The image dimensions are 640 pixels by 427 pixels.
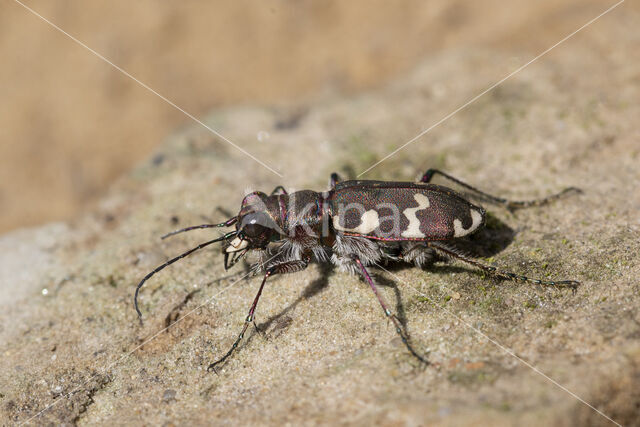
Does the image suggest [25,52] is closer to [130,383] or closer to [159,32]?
[159,32]

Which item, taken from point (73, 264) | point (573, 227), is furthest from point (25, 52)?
point (573, 227)

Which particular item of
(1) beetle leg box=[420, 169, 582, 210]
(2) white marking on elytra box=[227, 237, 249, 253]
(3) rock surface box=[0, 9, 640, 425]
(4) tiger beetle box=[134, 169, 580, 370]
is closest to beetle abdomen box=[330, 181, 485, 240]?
(4) tiger beetle box=[134, 169, 580, 370]

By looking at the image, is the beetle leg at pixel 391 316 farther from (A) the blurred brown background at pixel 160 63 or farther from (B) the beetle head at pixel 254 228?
(A) the blurred brown background at pixel 160 63

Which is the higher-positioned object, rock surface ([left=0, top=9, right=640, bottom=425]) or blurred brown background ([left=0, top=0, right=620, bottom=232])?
blurred brown background ([left=0, top=0, right=620, bottom=232])

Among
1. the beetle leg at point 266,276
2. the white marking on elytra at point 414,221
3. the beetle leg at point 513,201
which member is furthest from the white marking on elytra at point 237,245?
the beetle leg at point 513,201

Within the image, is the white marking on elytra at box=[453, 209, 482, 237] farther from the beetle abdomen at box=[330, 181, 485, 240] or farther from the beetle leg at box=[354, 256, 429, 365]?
the beetle leg at box=[354, 256, 429, 365]
